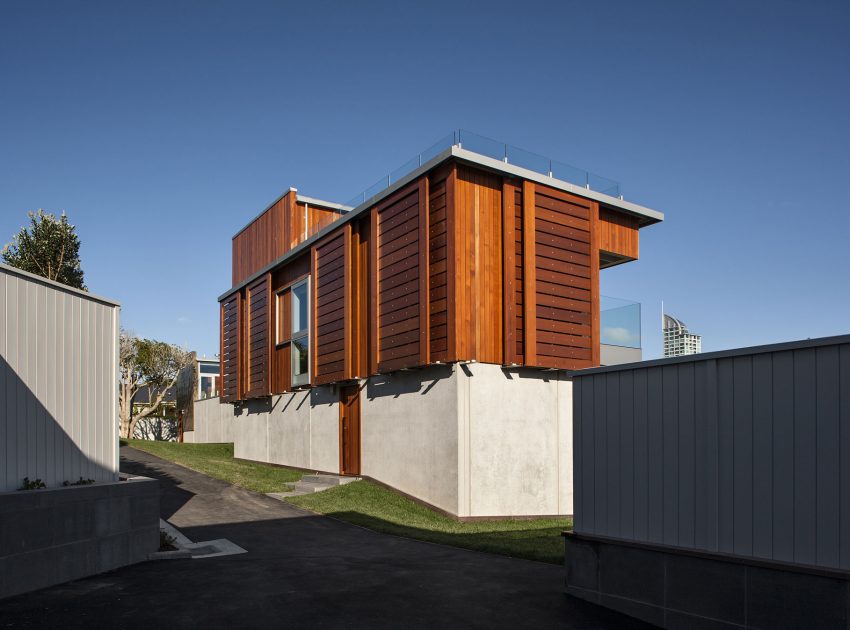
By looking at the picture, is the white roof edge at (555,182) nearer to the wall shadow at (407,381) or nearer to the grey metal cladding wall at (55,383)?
the wall shadow at (407,381)

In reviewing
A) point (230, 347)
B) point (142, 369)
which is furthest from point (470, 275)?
point (142, 369)

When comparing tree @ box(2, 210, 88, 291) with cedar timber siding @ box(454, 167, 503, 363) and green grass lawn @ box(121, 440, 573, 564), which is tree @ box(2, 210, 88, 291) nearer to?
green grass lawn @ box(121, 440, 573, 564)

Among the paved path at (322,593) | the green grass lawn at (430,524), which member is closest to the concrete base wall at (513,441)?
the green grass lawn at (430,524)

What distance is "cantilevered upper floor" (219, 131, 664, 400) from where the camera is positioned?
687 inches

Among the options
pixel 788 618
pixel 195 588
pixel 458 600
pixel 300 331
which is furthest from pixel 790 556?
pixel 300 331

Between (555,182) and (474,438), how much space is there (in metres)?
7.18

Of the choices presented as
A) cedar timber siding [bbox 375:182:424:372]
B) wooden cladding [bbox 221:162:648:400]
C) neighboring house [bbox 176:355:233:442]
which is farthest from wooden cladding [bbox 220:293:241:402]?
cedar timber siding [bbox 375:182:424:372]

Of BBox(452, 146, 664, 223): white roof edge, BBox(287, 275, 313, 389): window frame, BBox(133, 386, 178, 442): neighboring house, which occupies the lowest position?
BBox(133, 386, 178, 442): neighboring house

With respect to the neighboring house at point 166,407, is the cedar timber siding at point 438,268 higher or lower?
higher

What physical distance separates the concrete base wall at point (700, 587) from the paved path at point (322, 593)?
1.02 feet

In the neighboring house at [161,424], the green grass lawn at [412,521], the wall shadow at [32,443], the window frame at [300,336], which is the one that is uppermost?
the window frame at [300,336]

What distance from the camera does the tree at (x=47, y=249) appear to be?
3284cm

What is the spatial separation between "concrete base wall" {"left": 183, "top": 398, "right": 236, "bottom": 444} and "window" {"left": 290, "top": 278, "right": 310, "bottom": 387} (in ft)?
47.6

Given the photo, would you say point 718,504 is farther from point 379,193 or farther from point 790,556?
point 379,193
